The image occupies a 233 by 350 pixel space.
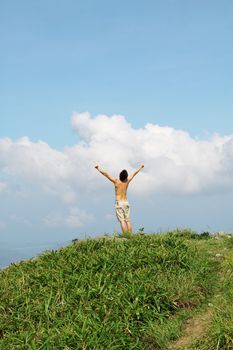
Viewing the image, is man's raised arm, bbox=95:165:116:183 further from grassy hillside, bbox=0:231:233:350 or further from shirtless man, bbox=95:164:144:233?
grassy hillside, bbox=0:231:233:350

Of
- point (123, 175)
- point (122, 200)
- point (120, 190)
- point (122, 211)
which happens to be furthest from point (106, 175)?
point (122, 211)

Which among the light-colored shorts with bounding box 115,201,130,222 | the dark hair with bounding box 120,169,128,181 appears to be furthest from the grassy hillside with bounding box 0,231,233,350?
the dark hair with bounding box 120,169,128,181

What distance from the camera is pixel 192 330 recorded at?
32.6 ft

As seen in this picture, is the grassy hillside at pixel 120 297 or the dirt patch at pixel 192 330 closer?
the dirt patch at pixel 192 330

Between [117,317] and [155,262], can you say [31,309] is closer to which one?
[117,317]

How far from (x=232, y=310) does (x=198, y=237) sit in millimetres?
9443

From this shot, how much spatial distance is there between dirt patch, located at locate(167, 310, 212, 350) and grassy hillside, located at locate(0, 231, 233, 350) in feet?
0.15

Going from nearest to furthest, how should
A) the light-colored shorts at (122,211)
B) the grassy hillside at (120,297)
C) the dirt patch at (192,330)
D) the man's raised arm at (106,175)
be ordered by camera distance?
the dirt patch at (192,330), the grassy hillside at (120,297), the light-colored shorts at (122,211), the man's raised arm at (106,175)

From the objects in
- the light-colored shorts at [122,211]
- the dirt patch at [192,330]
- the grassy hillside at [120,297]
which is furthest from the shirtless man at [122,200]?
the dirt patch at [192,330]

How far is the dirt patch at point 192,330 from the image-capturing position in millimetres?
9413

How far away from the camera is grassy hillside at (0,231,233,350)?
31.3 feet

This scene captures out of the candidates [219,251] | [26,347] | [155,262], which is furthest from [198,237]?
[26,347]

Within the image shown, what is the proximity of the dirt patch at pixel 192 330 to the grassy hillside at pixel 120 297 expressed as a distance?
1.8 inches

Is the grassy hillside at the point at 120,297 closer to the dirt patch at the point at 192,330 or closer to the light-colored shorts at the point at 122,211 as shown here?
the dirt patch at the point at 192,330
